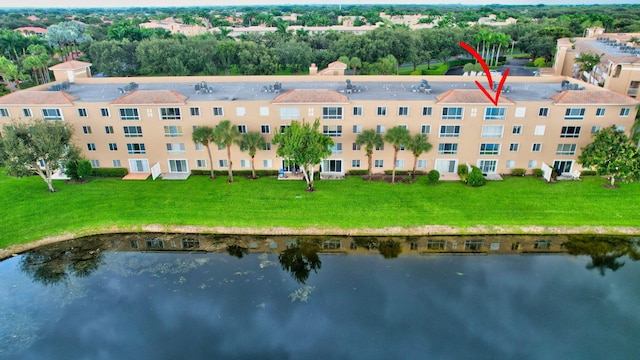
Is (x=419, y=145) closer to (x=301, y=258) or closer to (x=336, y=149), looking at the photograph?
(x=336, y=149)

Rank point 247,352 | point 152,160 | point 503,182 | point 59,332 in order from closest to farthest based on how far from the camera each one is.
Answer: point 247,352, point 59,332, point 503,182, point 152,160

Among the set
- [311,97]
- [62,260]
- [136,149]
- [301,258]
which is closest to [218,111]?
[311,97]

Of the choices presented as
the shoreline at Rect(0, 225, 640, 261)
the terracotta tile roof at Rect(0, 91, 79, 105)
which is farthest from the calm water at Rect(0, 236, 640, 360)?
the terracotta tile roof at Rect(0, 91, 79, 105)

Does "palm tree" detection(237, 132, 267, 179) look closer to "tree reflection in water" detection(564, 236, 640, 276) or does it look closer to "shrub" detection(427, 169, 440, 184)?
"shrub" detection(427, 169, 440, 184)

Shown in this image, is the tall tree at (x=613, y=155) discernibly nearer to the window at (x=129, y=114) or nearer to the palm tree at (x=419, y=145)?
the palm tree at (x=419, y=145)

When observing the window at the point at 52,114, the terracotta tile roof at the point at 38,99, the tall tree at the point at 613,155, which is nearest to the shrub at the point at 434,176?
the tall tree at the point at 613,155

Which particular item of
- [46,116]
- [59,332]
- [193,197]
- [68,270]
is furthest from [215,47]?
[59,332]

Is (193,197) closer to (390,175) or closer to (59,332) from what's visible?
(59,332)
